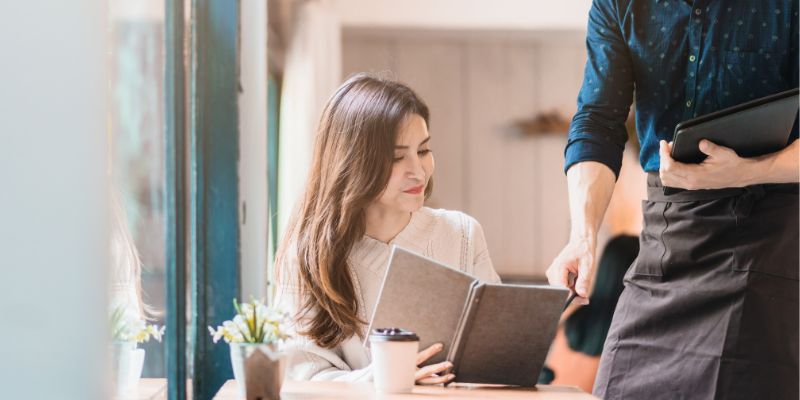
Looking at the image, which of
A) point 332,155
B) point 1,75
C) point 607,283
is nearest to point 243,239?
point 332,155

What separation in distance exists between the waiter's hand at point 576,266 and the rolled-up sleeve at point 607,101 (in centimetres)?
19

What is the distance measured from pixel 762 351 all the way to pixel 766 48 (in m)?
0.51

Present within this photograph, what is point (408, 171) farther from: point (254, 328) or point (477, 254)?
point (254, 328)

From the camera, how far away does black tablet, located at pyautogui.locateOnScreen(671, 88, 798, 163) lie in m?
1.44

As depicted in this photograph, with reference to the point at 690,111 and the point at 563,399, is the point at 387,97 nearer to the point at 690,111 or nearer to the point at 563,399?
the point at 690,111

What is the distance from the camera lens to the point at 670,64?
1.71 metres

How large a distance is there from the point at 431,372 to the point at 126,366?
0.47 meters

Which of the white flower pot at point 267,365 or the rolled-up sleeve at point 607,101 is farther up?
the rolled-up sleeve at point 607,101

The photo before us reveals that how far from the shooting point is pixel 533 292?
145 centimetres

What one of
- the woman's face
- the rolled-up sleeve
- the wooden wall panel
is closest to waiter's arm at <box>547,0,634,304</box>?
the rolled-up sleeve

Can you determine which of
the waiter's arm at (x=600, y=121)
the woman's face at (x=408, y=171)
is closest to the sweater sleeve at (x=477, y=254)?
the woman's face at (x=408, y=171)

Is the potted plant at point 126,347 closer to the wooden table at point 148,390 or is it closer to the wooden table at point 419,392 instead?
the wooden table at point 148,390

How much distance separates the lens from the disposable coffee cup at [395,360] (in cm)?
143

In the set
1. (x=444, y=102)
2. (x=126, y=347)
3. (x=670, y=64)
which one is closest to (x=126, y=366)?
(x=126, y=347)
